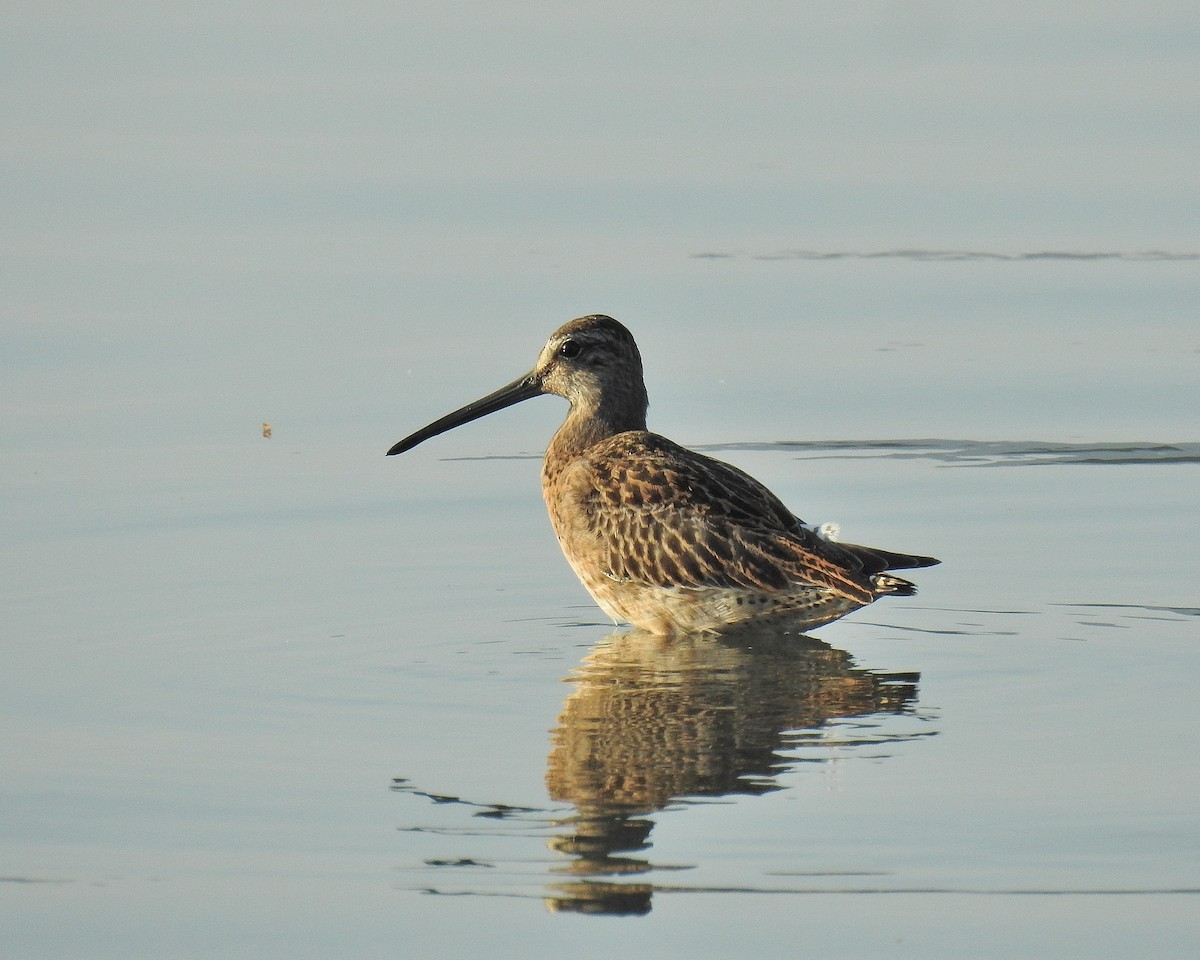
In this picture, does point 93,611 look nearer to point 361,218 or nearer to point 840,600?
point 840,600

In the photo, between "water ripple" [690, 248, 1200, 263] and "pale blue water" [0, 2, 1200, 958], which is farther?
"water ripple" [690, 248, 1200, 263]


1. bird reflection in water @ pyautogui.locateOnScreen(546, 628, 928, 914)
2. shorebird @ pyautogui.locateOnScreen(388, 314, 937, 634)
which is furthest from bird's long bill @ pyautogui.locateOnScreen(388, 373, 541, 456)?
bird reflection in water @ pyautogui.locateOnScreen(546, 628, 928, 914)

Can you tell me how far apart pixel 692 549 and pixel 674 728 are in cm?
155

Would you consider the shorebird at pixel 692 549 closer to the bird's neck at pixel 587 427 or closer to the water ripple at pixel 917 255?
the bird's neck at pixel 587 427

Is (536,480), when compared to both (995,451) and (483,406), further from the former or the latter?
(995,451)

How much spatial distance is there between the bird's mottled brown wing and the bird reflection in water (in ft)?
0.88

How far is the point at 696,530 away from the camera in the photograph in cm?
866

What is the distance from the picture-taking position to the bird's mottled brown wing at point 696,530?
8.45 m

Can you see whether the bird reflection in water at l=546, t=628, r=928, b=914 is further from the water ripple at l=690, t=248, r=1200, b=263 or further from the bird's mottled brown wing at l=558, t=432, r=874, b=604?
the water ripple at l=690, t=248, r=1200, b=263

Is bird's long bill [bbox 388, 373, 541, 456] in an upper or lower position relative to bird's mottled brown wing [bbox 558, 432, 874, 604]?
upper

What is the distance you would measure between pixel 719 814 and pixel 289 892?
1238 mm

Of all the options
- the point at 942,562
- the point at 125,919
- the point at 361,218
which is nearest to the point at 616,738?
the point at 125,919

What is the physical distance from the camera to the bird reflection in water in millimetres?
6016

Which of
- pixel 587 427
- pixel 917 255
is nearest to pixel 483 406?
pixel 587 427
